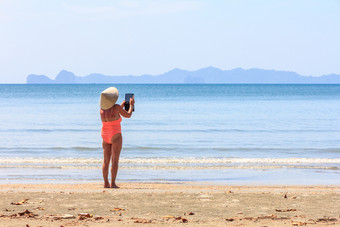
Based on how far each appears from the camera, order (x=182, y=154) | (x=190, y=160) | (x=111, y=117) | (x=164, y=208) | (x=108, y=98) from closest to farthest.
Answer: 1. (x=164, y=208)
2. (x=108, y=98)
3. (x=111, y=117)
4. (x=190, y=160)
5. (x=182, y=154)

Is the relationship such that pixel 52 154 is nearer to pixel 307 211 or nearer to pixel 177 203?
pixel 177 203

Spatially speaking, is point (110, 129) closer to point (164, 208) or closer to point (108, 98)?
point (108, 98)

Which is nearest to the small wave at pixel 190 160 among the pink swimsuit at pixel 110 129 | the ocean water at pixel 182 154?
the ocean water at pixel 182 154

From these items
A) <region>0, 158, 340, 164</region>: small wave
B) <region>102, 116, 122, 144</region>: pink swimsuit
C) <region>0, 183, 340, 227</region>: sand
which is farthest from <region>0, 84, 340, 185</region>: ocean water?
<region>0, 183, 340, 227</region>: sand

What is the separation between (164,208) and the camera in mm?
6488

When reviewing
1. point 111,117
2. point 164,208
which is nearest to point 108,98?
point 111,117

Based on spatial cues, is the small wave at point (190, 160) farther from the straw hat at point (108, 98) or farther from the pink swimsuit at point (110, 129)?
the straw hat at point (108, 98)

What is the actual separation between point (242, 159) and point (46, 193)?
735cm

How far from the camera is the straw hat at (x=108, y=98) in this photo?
7.78m

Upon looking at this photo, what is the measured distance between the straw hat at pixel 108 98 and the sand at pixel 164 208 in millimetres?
1297

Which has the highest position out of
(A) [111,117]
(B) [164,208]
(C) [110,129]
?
(A) [111,117]

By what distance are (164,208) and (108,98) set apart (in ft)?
6.96

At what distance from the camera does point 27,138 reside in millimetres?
18922

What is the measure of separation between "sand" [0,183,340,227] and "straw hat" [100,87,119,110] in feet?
4.26
